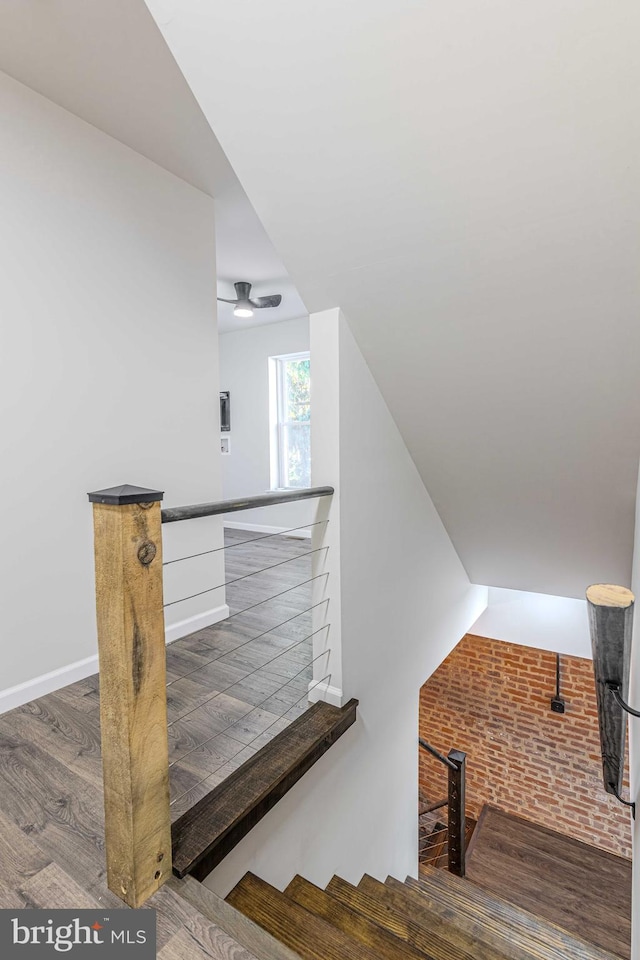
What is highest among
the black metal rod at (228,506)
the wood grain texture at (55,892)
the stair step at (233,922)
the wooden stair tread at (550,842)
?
the black metal rod at (228,506)

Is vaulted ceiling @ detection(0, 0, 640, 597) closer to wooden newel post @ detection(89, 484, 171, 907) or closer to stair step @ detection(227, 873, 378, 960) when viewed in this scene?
wooden newel post @ detection(89, 484, 171, 907)

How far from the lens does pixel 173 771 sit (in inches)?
62.5

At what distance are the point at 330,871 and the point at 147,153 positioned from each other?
3.46 m

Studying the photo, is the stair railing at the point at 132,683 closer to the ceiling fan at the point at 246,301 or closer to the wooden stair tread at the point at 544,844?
the ceiling fan at the point at 246,301

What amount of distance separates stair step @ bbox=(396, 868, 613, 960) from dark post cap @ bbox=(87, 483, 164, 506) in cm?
204

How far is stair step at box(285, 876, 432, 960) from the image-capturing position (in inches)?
56.4

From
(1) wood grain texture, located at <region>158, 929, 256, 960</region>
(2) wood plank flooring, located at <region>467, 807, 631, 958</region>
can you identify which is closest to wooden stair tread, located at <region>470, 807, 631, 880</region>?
(2) wood plank flooring, located at <region>467, 807, 631, 958</region>

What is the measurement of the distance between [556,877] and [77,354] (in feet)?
17.2

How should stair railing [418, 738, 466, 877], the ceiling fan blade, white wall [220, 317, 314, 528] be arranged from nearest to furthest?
stair railing [418, 738, 466, 877], the ceiling fan blade, white wall [220, 317, 314, 528]

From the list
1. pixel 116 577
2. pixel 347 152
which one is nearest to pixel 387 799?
pixel 116 577

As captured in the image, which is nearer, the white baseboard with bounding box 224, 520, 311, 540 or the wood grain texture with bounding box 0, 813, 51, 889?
the wood grain texture with bounding box 0, 813, 51, 889

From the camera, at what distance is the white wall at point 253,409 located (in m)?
5.27

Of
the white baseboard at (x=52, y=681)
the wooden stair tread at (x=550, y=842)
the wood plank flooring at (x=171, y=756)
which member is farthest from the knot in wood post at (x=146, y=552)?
the wooden stair tread at (x=550, y=842)

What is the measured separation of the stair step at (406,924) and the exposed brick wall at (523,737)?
126 inches
